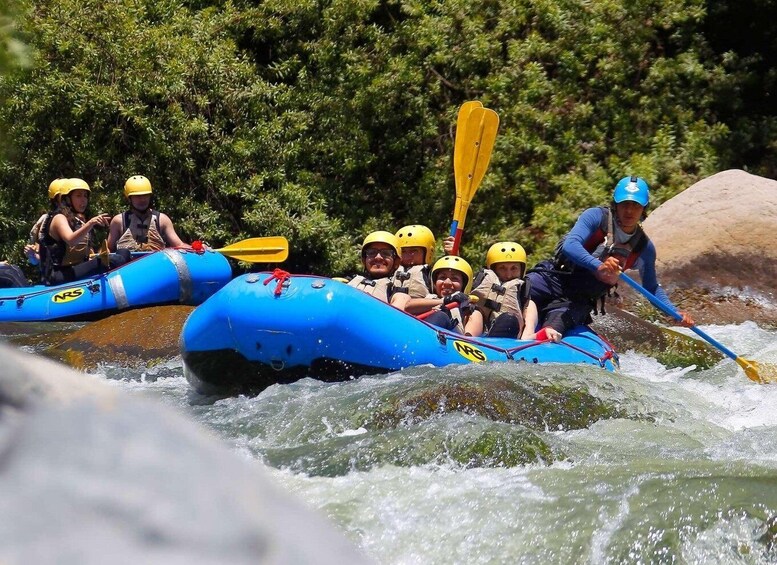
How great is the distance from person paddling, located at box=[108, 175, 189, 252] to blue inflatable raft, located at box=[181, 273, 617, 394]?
3.75m

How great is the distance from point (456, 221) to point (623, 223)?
1.94m

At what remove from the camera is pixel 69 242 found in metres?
9.12

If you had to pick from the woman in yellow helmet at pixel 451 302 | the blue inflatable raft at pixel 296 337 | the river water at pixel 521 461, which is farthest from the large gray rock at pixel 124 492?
the woman in yellow helmet at pixel 451 302

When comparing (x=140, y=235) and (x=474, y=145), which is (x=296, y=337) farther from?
(x=140, y=235)

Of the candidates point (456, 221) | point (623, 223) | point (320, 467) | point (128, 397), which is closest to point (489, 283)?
point (623, 223)

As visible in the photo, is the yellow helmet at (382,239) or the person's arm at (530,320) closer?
the person's arm at (530,320)

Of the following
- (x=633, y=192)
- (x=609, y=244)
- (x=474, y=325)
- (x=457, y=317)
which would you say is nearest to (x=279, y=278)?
(x=457, y=317)

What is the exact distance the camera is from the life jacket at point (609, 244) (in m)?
6.84

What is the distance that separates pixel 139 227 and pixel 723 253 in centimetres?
495

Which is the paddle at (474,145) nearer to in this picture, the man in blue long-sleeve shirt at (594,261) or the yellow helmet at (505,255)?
the yellow helmet at (505,255)

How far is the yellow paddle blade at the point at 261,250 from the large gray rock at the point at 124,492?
709 cm

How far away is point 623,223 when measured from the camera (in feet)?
22.4

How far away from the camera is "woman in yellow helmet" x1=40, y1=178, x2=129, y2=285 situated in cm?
915

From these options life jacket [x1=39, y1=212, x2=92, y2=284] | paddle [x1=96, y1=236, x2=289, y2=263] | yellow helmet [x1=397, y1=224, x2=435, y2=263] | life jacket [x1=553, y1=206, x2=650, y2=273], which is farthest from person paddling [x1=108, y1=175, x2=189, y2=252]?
life jacket [x1=553, y1=206, x2=650, y2=273]
